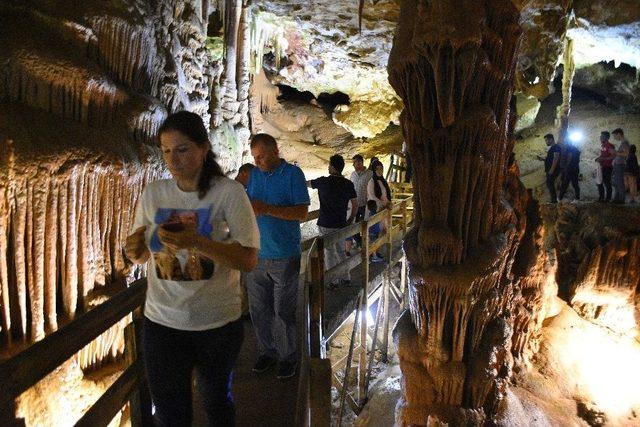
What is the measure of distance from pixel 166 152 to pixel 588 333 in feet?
→ 22.7

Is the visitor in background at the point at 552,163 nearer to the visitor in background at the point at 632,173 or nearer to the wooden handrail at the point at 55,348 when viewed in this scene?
the visitor in background at the point at 632,173

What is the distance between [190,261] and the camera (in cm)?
162

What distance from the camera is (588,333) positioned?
6.50 meters

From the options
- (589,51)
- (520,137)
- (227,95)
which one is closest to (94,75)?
(227,95)

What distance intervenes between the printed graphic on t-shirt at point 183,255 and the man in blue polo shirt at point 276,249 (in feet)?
3.48

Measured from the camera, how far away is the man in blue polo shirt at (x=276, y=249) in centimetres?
279

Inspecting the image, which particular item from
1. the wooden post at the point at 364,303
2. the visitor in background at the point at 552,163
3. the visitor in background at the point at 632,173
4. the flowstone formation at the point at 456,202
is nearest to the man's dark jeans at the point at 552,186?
the visitor in background at the point at 552,163

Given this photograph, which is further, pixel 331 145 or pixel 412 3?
pixel 331 145

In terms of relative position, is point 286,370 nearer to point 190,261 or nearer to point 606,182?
point 190,261

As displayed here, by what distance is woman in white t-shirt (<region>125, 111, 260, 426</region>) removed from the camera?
163 centimetres

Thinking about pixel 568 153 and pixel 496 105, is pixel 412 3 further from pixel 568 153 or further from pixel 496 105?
pixel 568 153

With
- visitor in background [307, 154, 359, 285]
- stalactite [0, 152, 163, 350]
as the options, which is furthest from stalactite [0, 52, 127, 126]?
visitor in background [307, 154, 359, 285]

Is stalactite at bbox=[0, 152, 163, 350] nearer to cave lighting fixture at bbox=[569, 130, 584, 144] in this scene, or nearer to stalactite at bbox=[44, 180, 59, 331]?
stalactite at bbox=[44, 180, 59, 331]

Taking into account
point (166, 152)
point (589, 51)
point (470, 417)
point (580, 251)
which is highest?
point (589, 51)
